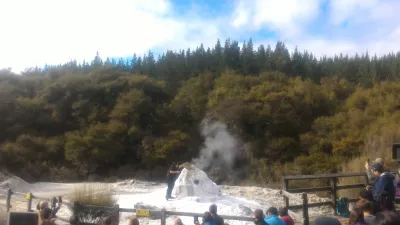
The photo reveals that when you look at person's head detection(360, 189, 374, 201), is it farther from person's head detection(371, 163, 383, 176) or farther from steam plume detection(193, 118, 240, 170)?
steam plume detection(193, 118, 240, 170)

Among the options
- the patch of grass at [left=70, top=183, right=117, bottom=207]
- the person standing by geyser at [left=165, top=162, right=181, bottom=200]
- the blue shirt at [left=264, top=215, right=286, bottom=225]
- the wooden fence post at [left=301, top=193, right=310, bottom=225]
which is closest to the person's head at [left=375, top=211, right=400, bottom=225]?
the blue shirt at [left=264, top=215, right=286, bottom=225]

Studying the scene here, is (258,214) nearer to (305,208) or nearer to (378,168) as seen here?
(378,168)

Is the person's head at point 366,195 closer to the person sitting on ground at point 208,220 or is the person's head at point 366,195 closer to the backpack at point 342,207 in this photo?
the person sitting on ground at point 208,220

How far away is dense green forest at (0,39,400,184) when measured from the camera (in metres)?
28.9

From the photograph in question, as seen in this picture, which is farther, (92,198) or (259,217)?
(92,198)

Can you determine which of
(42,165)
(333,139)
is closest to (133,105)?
(42,165)

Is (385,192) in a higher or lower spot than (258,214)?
higher

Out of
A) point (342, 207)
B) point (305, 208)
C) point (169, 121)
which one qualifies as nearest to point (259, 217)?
point (305, 208)

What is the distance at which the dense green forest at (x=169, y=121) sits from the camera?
94.8ft

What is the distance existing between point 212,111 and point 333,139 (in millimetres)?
10274

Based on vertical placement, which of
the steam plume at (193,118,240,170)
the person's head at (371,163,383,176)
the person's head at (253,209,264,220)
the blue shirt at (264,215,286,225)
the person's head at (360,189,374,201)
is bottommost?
the blue shirt at (264,215,286,225)

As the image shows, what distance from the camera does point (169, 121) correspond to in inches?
1419

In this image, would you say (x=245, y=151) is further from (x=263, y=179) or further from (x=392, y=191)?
(x=392, y=191)

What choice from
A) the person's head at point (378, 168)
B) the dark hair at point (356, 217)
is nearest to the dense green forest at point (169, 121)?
A: the person's head at point (378, 168)
